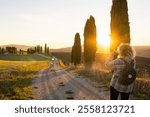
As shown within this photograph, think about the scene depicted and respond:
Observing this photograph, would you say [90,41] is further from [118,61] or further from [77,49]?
[118,61]

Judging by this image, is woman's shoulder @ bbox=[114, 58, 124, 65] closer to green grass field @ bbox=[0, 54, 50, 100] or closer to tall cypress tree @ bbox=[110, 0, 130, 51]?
green grass field @ bbox=[0, 54, 50, 100]

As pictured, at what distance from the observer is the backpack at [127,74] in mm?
7266

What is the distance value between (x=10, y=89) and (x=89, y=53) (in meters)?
24.0

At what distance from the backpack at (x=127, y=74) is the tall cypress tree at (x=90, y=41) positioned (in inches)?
1255

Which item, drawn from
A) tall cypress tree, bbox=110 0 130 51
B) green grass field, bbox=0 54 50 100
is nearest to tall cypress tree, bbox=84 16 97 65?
green grass field, bbox=0 54 50 100

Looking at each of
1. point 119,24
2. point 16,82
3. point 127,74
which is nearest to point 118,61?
point 127,74

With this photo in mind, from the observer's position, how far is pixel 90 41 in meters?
40.5

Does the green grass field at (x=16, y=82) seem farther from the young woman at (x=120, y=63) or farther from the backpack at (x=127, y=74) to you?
the backpack at (x=127, y=74)

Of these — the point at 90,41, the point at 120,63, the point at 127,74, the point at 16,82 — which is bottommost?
the point at 16,82

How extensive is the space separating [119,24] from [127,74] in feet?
67.5

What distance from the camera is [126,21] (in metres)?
27.2

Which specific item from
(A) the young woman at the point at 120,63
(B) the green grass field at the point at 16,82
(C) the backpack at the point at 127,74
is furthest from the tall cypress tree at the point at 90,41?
(C) the backpack at the point at 127,74

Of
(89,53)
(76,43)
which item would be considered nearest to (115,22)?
(89,53)

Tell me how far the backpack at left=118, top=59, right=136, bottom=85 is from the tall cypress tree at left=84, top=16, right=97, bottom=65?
31.9m
